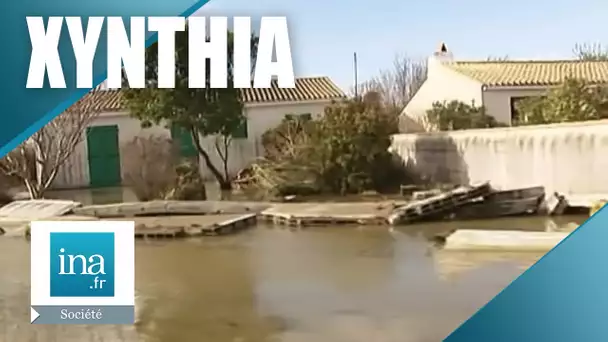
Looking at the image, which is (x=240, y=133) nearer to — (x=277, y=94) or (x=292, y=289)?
(x=277, y=94)

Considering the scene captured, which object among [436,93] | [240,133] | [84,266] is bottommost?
[84,266]

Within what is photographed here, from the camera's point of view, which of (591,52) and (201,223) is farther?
(201,223)

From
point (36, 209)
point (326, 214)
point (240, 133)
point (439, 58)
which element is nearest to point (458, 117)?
point (439, 58)

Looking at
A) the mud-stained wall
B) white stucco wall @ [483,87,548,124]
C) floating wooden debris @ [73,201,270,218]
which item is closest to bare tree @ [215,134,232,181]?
floating wooden debris @ [73,201,270,218]

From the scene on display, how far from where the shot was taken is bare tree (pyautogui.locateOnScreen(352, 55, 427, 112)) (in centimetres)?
248

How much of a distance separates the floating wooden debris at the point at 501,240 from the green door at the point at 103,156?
46.6 inches

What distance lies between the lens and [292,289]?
2.46 meters

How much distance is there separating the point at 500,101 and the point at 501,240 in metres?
0.48

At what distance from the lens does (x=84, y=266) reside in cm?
243

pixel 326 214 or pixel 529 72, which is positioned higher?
pixel 529 72

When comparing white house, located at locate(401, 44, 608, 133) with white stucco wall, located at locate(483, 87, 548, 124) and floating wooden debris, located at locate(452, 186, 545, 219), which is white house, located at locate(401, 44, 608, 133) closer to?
white stucco wall, located at locate(483, 87, 548, 124)

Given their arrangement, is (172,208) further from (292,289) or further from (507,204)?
(507,204)

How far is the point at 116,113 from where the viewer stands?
2457 mm

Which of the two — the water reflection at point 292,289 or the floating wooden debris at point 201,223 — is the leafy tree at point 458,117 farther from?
the floating wooden debris at point 201,223
